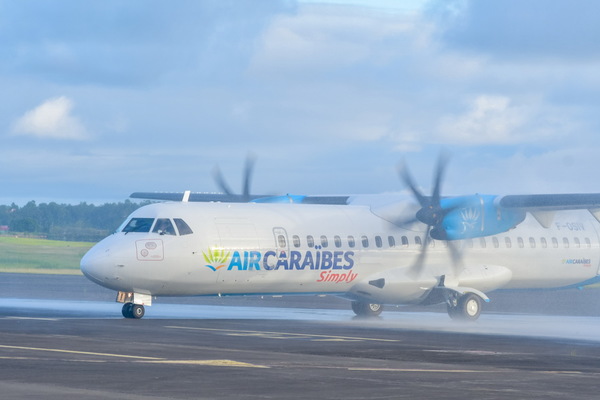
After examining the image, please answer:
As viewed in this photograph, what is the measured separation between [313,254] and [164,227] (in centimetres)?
493

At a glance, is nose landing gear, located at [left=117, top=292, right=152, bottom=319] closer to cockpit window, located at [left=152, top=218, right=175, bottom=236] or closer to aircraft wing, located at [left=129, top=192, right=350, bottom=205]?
cockpit window, located at [left=152, top=218, right=175, bottom=236]

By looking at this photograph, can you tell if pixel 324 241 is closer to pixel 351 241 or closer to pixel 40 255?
pixel 351 241

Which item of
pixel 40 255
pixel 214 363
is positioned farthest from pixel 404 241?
pixel 40 255

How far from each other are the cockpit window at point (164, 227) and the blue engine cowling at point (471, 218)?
29.1 ft

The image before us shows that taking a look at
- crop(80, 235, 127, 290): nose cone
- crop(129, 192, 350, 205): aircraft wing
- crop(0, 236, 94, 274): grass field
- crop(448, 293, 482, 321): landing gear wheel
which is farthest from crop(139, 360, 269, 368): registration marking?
crop(0, 236, 94, 274): grass field

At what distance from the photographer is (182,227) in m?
29.0

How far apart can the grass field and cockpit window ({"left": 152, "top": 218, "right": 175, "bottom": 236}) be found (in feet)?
149

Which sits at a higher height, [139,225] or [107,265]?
[139,225]

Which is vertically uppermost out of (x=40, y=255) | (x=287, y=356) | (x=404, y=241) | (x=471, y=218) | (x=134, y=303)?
(x=471, y=218)

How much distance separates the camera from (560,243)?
119ft

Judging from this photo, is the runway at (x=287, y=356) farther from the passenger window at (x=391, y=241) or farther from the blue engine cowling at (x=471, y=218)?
the blue engine cowling at (x=471, y=218)

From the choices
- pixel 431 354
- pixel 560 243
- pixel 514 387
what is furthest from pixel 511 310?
pixel 514 387

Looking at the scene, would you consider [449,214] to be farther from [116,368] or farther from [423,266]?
[116,368]

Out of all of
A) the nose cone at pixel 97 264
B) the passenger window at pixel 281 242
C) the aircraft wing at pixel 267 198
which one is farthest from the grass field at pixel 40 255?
the nose cone at pixel 97 264
